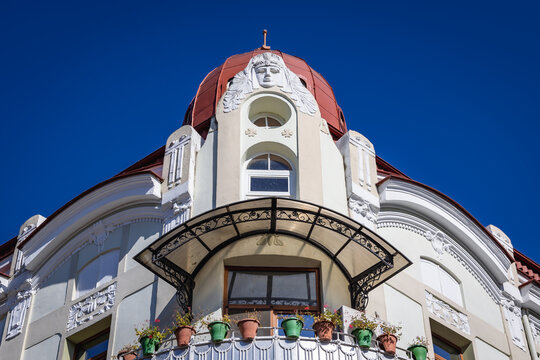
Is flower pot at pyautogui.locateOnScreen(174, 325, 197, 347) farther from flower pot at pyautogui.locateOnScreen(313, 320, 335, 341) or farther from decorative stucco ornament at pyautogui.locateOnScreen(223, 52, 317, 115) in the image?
decorative stucco ornament at pyautogui.locateOnScreen(223, 52, 317, 115)

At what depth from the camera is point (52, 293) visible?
69.1ft

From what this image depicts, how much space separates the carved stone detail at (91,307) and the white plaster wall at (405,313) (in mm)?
5670

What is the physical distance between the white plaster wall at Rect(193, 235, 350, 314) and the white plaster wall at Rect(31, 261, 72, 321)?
439cm

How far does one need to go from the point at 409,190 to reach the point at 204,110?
5470 millimetres

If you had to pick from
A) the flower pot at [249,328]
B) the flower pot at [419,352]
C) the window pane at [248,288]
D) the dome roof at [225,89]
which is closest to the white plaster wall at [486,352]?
the flower pot at [419,352]

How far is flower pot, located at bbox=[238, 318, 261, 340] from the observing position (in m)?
15.2

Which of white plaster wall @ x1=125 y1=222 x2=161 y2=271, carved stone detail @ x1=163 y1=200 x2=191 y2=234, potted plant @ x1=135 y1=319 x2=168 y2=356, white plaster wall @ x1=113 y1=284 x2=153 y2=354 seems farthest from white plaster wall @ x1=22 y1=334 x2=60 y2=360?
potted plant @ x1=135 y1=319 x2=168 y2=356

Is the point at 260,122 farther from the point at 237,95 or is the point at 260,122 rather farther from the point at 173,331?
the point at 173,331

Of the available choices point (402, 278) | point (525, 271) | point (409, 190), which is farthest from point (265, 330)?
point (525, 271)

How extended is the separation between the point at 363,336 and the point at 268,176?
17.0 feet

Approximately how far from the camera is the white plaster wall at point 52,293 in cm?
2083

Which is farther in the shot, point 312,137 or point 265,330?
point 312,137

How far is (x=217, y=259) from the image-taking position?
17891 mm

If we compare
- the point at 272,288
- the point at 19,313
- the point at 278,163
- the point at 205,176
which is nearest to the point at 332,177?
the point at 278,163
